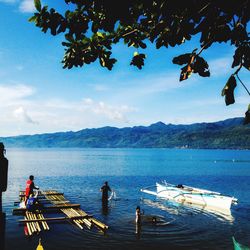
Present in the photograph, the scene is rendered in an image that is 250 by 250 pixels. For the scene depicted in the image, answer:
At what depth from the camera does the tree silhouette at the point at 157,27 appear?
14.5 feet

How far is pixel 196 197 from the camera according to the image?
137ft

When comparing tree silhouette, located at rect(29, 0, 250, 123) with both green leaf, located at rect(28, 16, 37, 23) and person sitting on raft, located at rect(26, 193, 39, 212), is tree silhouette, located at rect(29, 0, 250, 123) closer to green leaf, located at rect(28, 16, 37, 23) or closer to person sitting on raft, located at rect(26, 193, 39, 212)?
green leaf, located at rect(28, 16, 37, 23)

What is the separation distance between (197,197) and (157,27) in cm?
3889

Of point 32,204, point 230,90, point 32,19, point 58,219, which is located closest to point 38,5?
point 32,19

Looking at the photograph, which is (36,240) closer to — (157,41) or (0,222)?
(0,222)

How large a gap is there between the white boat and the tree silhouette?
114 feet

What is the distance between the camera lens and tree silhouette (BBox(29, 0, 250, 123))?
174 inches

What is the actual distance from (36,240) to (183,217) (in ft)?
53.8

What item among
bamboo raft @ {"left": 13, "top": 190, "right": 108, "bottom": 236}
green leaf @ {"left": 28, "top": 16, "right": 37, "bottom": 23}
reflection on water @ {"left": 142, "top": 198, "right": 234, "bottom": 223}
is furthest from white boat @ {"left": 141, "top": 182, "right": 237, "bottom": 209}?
green leaf @ {"left": 28, "top": 16, "right": 37, "bottom": 23}

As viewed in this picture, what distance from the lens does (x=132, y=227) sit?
98.3 feet

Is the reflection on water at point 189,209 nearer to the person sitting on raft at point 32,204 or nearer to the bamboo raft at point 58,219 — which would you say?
the bamboo raft at point 58,219

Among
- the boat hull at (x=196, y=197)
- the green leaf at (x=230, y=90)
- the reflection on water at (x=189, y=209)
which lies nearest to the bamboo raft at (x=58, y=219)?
the reflection on water at (x=189, y=209)

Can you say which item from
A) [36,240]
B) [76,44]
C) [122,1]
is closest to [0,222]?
[76,44]

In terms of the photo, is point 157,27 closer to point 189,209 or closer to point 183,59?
point 183,59
